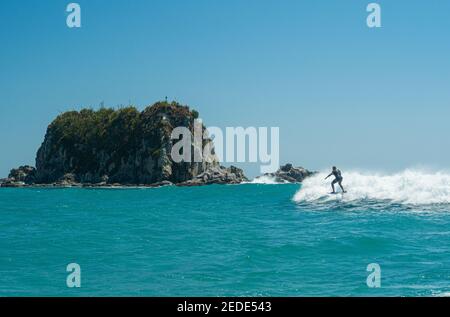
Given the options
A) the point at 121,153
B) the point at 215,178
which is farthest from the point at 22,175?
the point at 215,178

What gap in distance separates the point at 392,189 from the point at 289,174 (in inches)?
4095

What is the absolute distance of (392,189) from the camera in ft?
105

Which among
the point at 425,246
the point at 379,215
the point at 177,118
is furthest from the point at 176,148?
the point at 425,246

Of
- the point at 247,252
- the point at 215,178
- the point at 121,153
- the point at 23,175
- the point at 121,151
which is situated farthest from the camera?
the point at 23,175

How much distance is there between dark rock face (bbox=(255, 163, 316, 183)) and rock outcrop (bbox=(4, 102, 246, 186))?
37.3 ft

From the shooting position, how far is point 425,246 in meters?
15.7

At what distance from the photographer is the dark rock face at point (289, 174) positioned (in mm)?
133025

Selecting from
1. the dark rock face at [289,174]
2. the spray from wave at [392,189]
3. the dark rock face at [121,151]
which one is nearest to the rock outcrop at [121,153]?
the dark rock face at [121,151]

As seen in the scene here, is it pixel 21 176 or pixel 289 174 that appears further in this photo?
pixel 21 176

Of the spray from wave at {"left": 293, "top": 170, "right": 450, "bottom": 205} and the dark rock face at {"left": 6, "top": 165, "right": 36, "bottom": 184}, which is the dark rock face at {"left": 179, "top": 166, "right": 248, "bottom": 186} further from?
the spray from wave at {"left": 293, "top": 170, "right": 450, "bottom": 205}

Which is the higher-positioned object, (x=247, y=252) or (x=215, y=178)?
(x=247, y=252)

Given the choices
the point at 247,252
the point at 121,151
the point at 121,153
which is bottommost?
the point at 247,252

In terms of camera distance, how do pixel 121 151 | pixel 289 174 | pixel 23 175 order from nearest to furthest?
pixel 121 151
pixel 289 174
pixel 23 175

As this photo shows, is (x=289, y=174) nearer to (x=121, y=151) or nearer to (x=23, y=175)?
(x=121, y=151)
